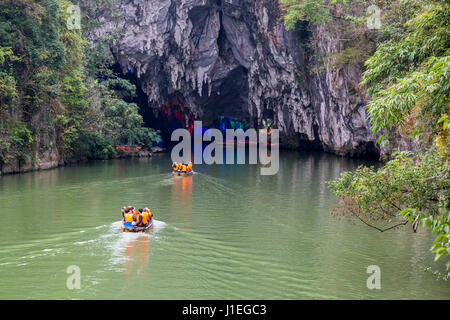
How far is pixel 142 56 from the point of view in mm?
39531

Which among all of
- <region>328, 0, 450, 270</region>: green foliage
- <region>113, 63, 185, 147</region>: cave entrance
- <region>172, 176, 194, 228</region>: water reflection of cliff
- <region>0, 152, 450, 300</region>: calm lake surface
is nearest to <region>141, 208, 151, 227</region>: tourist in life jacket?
<region>0, 152, 450, 300</region>: calm lake surface

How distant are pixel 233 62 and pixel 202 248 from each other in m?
31.6

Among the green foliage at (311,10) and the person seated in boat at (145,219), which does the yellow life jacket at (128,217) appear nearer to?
the person seated in boat at (145,219)

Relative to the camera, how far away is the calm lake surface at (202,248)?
892 cm

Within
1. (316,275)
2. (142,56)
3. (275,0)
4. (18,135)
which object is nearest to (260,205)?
(316,275)

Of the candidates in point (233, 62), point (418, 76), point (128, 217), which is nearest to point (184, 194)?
point (128, 217)

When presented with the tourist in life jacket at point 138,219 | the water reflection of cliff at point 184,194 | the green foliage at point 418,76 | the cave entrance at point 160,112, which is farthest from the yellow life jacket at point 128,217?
the cave entrance at point 160,112

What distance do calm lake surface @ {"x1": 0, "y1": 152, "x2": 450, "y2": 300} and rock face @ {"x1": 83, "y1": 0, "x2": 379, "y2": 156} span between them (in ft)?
50.2

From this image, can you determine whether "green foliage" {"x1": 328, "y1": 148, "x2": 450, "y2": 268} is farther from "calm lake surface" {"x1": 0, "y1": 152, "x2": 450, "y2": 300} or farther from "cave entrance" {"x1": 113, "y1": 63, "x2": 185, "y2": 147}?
"cave entrance" {"x1": 113, "y1": 63, "x2": 185, "y2": 147}

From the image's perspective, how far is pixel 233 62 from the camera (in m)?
41.3

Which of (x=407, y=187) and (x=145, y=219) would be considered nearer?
(x=407, y=187)

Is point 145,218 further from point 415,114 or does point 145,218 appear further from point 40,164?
point 40,164
